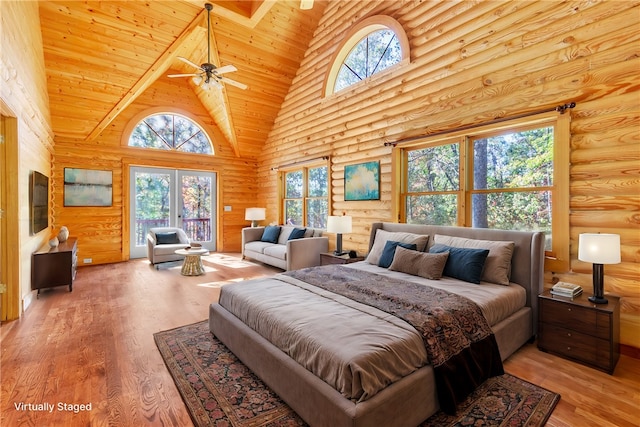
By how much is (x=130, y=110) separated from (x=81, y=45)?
6.97ft

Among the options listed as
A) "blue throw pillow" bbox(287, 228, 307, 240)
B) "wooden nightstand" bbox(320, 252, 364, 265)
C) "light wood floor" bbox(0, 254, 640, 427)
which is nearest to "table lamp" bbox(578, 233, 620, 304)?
"light wood floor" bbox(0, 254, 640, 427)

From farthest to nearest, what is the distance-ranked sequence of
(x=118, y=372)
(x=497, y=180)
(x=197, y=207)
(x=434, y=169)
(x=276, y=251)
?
(x=197, y=207)
(x=276, y=251)
(x=434, y=169)
(x=497, y=180)
(x=118, y=372)

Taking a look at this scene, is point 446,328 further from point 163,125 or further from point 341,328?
point 163,125

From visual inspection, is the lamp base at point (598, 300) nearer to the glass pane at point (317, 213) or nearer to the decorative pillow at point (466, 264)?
the decorative pillow at point (466, 264)

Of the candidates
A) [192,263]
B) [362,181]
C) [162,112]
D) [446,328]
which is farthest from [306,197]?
[446,328]

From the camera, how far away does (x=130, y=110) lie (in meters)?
6.52

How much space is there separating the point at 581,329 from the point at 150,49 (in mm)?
6456

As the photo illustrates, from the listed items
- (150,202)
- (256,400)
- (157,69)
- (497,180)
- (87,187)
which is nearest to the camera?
(256,400)

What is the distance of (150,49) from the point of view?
480 cm

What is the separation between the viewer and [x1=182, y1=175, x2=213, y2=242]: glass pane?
7.32 metres

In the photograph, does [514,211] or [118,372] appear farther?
[514,211]

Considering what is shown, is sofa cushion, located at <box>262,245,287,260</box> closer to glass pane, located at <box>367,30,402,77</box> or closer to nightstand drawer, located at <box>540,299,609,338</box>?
glass pane, located at <box>367,30,402,77</box>

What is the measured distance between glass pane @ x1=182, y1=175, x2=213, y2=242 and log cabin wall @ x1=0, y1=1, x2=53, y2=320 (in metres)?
3.41

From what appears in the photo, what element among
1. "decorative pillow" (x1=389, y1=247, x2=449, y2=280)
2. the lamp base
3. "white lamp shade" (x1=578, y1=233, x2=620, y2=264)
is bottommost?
the lamp base
